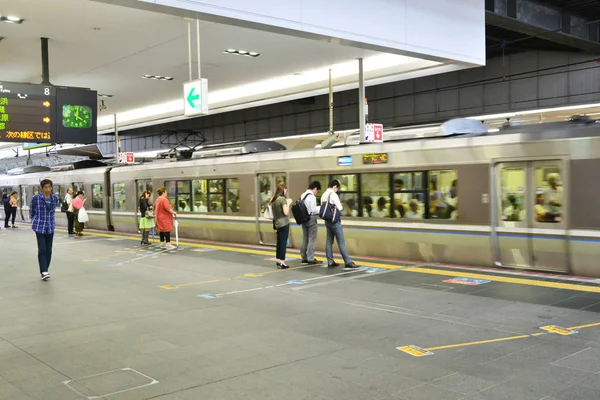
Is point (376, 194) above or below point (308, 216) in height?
above

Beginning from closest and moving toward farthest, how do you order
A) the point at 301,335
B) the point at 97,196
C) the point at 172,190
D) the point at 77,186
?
1. the point at 301,335
2. the point at 172,190
3. the point at 97,196
4. the point at 77,186

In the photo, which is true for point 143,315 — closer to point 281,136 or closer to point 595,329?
point 595,329

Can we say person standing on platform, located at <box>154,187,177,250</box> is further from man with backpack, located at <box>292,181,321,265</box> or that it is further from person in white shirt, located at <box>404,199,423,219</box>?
person in white shirt, located at <box>404,199,423,219</box>

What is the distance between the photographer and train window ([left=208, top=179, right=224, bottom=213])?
51.9 feet

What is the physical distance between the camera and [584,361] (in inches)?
199

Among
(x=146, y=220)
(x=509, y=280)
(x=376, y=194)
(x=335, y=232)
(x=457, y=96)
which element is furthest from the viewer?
(x=457, y=96)

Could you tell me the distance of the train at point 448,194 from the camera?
8812 mm

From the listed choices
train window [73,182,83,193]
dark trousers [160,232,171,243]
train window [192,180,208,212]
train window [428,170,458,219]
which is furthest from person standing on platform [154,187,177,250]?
train window [73,182,83,193]

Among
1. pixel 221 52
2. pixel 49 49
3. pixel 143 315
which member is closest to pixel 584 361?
pixel 143 315

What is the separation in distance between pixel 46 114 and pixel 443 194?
318 inches

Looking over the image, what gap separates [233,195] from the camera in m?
15.4

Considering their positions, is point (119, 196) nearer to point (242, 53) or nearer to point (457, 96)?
point (242, 53)

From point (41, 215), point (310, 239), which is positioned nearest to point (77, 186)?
point (41, 215)

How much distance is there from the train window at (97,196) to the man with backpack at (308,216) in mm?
12990
